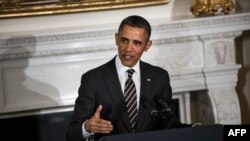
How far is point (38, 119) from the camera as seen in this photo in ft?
12.6

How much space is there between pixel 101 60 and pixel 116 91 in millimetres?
1374

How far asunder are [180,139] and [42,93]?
6.86ft

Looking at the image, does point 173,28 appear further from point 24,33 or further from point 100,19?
point 24,33

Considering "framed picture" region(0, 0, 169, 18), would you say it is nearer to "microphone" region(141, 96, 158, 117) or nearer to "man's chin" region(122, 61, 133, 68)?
"man's chin" region(122, 61, 133, 68)

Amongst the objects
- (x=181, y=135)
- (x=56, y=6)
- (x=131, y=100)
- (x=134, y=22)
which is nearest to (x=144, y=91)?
(x=131, y=100)

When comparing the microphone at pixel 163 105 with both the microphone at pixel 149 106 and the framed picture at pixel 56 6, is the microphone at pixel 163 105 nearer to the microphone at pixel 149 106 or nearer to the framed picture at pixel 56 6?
the microphone at pixel 149 106

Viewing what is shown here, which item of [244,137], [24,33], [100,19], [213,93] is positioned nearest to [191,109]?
[213,93]

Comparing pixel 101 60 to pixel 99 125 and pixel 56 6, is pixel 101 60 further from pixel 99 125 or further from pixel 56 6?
pixel 99 125

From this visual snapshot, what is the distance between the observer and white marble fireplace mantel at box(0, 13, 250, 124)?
350cm

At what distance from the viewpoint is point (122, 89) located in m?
2.31

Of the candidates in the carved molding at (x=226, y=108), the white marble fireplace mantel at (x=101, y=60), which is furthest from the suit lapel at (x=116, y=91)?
the carved molding at (x=226, y=108)

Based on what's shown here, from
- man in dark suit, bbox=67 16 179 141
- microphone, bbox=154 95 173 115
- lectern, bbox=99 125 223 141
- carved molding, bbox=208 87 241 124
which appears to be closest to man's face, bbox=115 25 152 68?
man in dark suit, bbox=67 16 179 141

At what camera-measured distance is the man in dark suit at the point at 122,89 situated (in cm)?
222

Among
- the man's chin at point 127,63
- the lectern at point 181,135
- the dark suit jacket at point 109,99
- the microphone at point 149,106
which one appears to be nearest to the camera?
the lectern at point 181,135
